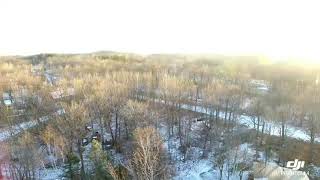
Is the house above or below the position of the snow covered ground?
above

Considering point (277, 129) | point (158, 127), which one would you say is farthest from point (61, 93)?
point (277, 129)

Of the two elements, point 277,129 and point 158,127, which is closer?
point 277,129

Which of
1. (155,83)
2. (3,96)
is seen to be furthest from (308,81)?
(3,96)

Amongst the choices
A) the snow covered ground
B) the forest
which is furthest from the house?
the snow covered ground

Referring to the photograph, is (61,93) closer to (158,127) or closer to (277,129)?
(158,127)

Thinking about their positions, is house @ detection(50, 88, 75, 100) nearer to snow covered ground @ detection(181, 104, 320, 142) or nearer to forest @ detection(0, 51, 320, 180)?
forest @ detection(0, 51, 320, 180)

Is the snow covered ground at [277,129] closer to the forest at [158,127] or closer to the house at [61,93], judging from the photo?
the forest at [158,127]

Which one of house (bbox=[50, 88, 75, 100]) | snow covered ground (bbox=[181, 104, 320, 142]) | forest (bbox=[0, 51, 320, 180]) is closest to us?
forest (bbox=[0, 51, 320, 180])

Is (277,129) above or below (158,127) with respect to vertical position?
below

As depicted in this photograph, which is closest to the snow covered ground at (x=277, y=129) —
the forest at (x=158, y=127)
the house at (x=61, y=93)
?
the forest at (x=158, y=127)
